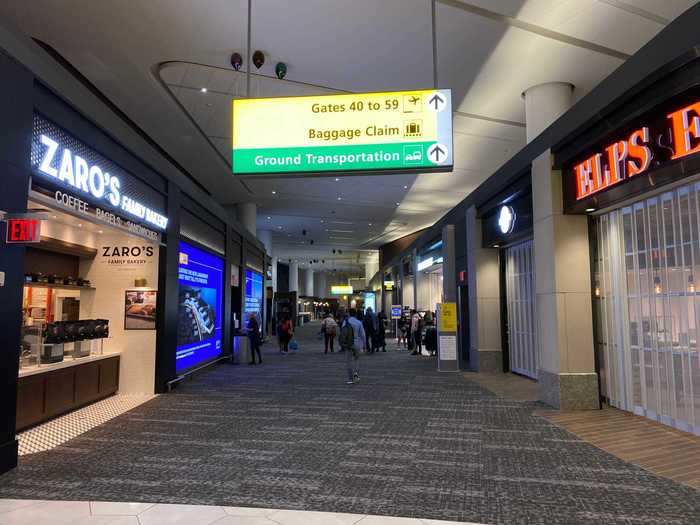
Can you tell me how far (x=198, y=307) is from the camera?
403 inches

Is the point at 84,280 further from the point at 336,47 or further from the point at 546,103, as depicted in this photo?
the point at 546,103

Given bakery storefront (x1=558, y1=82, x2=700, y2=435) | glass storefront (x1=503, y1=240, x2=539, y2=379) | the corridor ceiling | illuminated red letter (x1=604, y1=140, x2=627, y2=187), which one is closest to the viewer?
bakery storefront (x1=558, y1=82, x2=700, y2=435)

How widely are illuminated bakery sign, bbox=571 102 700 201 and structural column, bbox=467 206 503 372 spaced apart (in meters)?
4.05

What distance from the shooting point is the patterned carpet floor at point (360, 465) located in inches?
130

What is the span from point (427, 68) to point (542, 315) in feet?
13.7

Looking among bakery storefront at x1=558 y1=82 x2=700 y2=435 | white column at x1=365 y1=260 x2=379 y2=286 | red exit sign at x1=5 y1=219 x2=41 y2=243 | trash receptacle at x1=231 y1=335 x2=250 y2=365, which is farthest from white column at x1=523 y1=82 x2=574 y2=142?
white column at x1=365 y1=260 x2=379 y2=286

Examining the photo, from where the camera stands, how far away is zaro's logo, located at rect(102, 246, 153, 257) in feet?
25.7

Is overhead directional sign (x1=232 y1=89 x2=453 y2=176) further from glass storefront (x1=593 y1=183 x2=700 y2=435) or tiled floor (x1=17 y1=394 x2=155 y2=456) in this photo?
tiled floor (x1=17 y1=394 x2=155 y2=456)

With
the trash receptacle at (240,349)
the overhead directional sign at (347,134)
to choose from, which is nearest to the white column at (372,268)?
the trash receptacle at (240,349)

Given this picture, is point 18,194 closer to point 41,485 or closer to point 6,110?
point 6,110

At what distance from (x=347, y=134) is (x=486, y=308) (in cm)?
642

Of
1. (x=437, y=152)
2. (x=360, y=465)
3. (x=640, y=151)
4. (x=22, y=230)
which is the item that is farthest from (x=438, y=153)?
(x=22, y=230)

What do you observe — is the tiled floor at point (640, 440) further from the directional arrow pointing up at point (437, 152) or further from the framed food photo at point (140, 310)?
the framed food photo at point (140, 310)

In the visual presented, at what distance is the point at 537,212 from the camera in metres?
6.91
